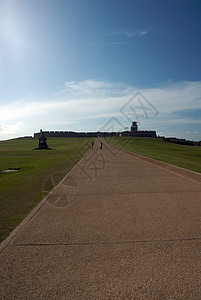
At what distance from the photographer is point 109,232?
4.82 m

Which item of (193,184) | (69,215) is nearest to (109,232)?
(69,215)

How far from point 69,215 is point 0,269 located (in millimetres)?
2633

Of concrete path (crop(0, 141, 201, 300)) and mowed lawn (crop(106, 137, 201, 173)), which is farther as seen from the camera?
mowed lawn (crop(106, 137, 201, 173))

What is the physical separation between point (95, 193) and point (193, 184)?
4313 mm

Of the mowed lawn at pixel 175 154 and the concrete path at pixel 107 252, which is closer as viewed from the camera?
the concrete path at pixel 107 252

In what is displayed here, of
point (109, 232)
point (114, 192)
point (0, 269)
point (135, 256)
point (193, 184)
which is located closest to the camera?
point (0, 269)

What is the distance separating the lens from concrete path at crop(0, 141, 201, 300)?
303 cm

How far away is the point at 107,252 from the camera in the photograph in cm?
396

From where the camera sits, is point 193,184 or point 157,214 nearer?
point 157,214

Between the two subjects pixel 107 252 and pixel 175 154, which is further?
pixel 175 154

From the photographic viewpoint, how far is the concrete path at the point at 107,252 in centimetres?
303

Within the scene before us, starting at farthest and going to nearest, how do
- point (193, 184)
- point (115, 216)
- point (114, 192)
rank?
point (193, 184) → point (114, 192) → point (115, 216)

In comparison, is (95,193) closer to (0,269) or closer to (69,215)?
(69,215)

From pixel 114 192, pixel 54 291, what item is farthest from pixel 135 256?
pixel 114 192
